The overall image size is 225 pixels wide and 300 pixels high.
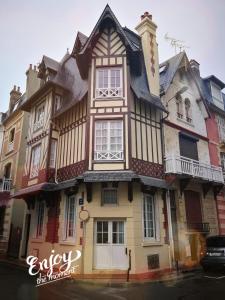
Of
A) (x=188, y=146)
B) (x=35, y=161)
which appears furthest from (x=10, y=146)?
(x=188, y=146)

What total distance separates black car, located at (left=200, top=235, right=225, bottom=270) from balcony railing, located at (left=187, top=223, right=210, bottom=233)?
1.93 metres

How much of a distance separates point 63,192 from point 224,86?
14495 mm

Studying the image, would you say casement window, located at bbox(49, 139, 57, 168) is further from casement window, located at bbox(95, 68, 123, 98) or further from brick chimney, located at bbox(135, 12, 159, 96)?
brick chimney, located at bbox(135, 12, 159, 96)

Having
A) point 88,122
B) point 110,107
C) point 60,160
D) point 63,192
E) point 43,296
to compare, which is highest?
point 110,107

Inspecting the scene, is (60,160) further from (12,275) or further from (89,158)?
(12,275)

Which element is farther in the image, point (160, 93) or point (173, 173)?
point (160, 93)

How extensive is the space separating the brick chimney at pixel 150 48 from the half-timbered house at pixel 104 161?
58mm

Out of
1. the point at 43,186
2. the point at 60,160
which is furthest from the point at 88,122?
the point at 43,186

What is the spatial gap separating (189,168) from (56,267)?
7.45 metres

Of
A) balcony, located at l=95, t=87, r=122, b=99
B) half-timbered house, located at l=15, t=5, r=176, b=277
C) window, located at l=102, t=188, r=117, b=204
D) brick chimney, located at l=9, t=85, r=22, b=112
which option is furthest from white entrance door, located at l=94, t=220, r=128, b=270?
brick chimney, located at l=9, t=85, r=22, b=112

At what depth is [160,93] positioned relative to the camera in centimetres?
1330

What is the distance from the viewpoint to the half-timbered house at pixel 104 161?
10.1m

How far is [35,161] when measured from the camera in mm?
14000

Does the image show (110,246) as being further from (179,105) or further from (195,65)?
(195,65)
